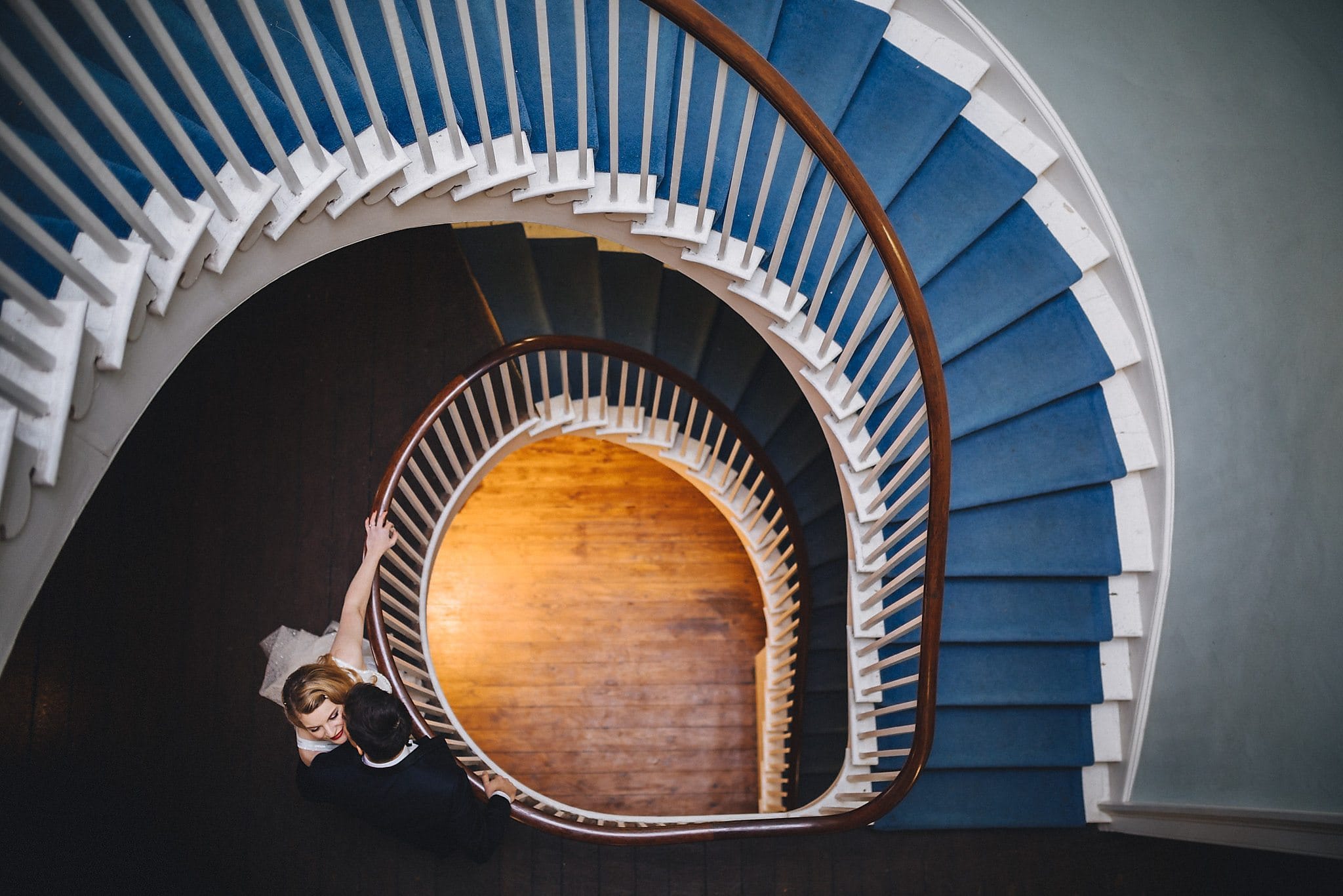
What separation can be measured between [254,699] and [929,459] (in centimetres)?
311

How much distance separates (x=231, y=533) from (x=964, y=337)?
3.51 m

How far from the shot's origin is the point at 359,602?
3.25m

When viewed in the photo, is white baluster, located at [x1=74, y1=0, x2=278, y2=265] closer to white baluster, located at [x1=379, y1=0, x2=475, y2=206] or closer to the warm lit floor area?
white baluster, located at [x1=379, y1=0, x2=475, y2=206]

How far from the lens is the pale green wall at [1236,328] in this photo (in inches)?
116

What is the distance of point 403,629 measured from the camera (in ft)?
12.5

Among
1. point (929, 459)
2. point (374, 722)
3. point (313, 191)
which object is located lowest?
point (374, 722)

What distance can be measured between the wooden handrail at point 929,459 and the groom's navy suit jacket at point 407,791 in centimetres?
21

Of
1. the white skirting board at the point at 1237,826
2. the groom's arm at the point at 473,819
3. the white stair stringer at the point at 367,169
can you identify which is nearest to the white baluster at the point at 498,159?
the white stair stringer at the point at 367,169

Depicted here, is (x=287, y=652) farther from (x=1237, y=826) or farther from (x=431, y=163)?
(x=1237, y=826)

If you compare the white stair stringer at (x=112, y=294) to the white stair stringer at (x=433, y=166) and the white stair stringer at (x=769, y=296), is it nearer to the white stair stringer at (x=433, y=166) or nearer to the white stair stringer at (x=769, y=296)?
the white stair stringer at (x=433, y=166)

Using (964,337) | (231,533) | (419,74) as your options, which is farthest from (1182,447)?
(231,533)

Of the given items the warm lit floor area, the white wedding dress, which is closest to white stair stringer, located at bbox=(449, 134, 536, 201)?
the white wedding dress

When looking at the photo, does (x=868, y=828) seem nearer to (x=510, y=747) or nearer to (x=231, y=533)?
(x=510, y=747)

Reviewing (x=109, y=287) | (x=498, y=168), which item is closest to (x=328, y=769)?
(x=109, y=287)
